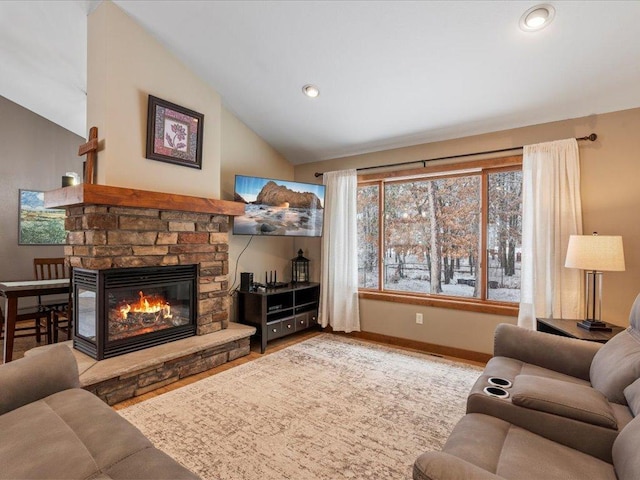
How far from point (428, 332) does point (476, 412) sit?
230cm

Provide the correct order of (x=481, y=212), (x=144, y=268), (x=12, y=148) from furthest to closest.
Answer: (x=12, y=148) → (x=481, y=212) → (x=144, y=268)

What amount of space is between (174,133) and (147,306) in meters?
1.62

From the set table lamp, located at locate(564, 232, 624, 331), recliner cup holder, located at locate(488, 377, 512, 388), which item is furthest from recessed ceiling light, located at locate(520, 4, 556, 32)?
recliner cup holder, located at locate(488, 377, 512, 388)

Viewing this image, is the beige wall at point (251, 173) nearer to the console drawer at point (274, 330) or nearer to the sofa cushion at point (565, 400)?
the console drawer at point (274, 330)

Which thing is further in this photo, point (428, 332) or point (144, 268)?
point (428, 332)

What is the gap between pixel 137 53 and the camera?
2.81m

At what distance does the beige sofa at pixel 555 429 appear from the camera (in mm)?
1062

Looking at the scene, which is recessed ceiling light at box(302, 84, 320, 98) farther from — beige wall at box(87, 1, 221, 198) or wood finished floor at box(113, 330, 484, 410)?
wood finished floor at box(113, 330, 484, 410)

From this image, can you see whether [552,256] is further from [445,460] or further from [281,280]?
[281,280]

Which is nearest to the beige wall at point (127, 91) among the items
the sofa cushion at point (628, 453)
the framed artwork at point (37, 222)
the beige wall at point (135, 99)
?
the beige wall at point (135, 99)

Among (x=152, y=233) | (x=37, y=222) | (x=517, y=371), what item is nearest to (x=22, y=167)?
(x=37, y=222)

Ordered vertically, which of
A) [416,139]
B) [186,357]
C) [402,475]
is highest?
[416,139]

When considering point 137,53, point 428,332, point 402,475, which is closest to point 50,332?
point 137,53

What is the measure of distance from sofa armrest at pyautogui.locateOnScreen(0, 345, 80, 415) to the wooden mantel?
1189mm
